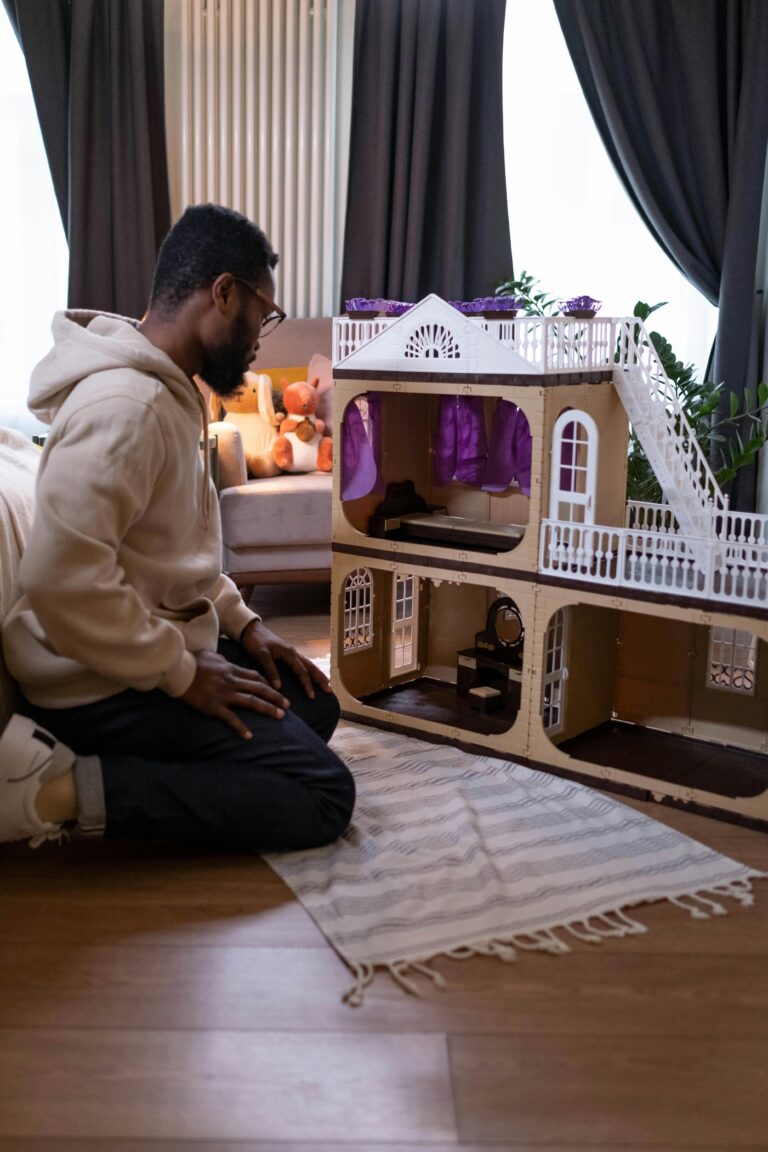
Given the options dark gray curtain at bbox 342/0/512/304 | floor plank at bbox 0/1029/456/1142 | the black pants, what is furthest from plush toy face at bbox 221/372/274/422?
floor plank at bbox 0/1029/456/1142

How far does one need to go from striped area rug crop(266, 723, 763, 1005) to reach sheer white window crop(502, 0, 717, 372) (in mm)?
2795

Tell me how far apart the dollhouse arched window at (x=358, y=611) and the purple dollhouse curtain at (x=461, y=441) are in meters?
0.38

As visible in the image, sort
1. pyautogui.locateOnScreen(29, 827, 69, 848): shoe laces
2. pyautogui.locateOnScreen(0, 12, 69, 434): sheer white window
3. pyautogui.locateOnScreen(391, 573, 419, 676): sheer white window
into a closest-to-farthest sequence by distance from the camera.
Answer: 1. pyautogui.locateOnScreen(29, 827, 69, 848): shoe laces
2. pyautogui.locateOnScreen(391, 573, 419, 676): sheer white window
3. pyautogui.locateOnScreen(0, 12, 69, 434): sheer white window

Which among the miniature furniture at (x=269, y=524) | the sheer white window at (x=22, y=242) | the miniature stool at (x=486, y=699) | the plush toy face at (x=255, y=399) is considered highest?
the sheer white window at (x=22, y=242)

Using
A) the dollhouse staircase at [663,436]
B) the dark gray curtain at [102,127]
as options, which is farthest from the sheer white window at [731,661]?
the dark gray curtain at [102,127]

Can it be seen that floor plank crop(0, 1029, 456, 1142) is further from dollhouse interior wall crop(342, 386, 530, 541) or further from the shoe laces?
dollhouse interior wall crop(342, 386, 530, 541)

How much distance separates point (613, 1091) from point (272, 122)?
444 cm

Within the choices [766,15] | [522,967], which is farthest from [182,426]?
[766,15]

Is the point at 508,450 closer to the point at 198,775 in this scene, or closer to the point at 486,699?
the point at 486,699

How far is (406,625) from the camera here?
11.4ft

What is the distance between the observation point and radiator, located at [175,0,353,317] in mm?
4938

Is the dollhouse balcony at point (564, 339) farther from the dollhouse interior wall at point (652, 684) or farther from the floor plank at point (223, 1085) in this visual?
the floor plank at point (223, 1085)

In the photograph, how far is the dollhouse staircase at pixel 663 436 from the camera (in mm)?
2768

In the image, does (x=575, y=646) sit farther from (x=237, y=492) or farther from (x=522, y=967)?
(x=237, y=492)
